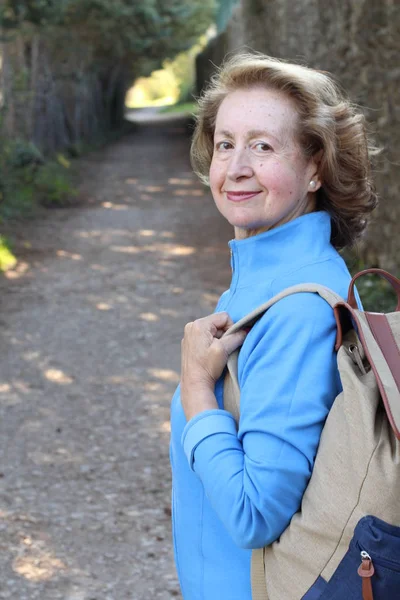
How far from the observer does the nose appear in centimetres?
167

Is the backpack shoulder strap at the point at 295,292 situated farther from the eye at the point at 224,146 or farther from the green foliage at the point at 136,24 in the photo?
the green foliage at the point at 136,24

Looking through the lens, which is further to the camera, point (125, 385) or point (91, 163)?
point (91, 163)

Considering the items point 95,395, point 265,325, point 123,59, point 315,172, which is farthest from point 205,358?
point 123,59

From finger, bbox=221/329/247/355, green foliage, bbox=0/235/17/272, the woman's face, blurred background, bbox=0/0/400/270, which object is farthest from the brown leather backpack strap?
green foliage, bbox=0/235/17/272

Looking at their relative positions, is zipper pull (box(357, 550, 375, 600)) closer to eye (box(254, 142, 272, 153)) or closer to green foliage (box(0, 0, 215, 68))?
eye (box(254, 142, 272, 153))

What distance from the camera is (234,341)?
159 centimetres

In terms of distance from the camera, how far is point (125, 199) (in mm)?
14023

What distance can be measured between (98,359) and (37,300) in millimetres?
1828

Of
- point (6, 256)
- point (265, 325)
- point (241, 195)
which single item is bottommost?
point (6, 256)

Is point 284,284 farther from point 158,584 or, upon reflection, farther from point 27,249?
point 27,249

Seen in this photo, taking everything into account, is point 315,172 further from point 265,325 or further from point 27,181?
point 27,181

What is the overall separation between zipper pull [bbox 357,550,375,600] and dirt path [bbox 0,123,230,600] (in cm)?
229

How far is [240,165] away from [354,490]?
0.68 m

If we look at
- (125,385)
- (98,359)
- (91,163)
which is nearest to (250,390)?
(125,385)
